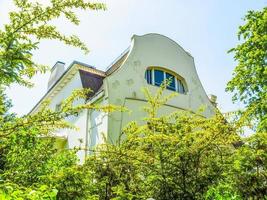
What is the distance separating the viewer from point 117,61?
17.6 meters

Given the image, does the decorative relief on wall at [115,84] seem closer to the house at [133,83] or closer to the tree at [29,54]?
the house at [133,83]

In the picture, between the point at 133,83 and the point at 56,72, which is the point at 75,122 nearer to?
the point at 133,83

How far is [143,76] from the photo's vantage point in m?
15.6

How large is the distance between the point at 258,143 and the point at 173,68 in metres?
10.9

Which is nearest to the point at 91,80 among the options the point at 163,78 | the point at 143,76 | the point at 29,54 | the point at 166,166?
the point at 143,76

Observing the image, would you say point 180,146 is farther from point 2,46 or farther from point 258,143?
point 2,46

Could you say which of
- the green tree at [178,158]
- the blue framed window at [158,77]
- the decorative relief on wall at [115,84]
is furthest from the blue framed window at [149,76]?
the green tree at [178,158]

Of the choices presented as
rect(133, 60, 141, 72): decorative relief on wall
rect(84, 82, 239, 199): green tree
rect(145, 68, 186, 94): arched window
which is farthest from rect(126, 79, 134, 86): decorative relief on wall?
rect(84, 82, 239, 199): green tree

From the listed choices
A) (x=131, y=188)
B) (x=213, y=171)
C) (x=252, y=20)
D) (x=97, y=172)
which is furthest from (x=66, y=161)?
(x=252, y=20)

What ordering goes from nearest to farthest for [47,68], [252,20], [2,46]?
[2,46] < [47,68] < [252,20]

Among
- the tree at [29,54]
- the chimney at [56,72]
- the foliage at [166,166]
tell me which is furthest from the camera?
the chimney at [56,72]

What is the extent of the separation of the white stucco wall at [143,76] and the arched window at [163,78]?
296 mm

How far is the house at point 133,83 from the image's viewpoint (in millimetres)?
14156

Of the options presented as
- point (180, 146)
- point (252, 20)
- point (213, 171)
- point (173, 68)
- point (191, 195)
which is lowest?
point (191, 195)
